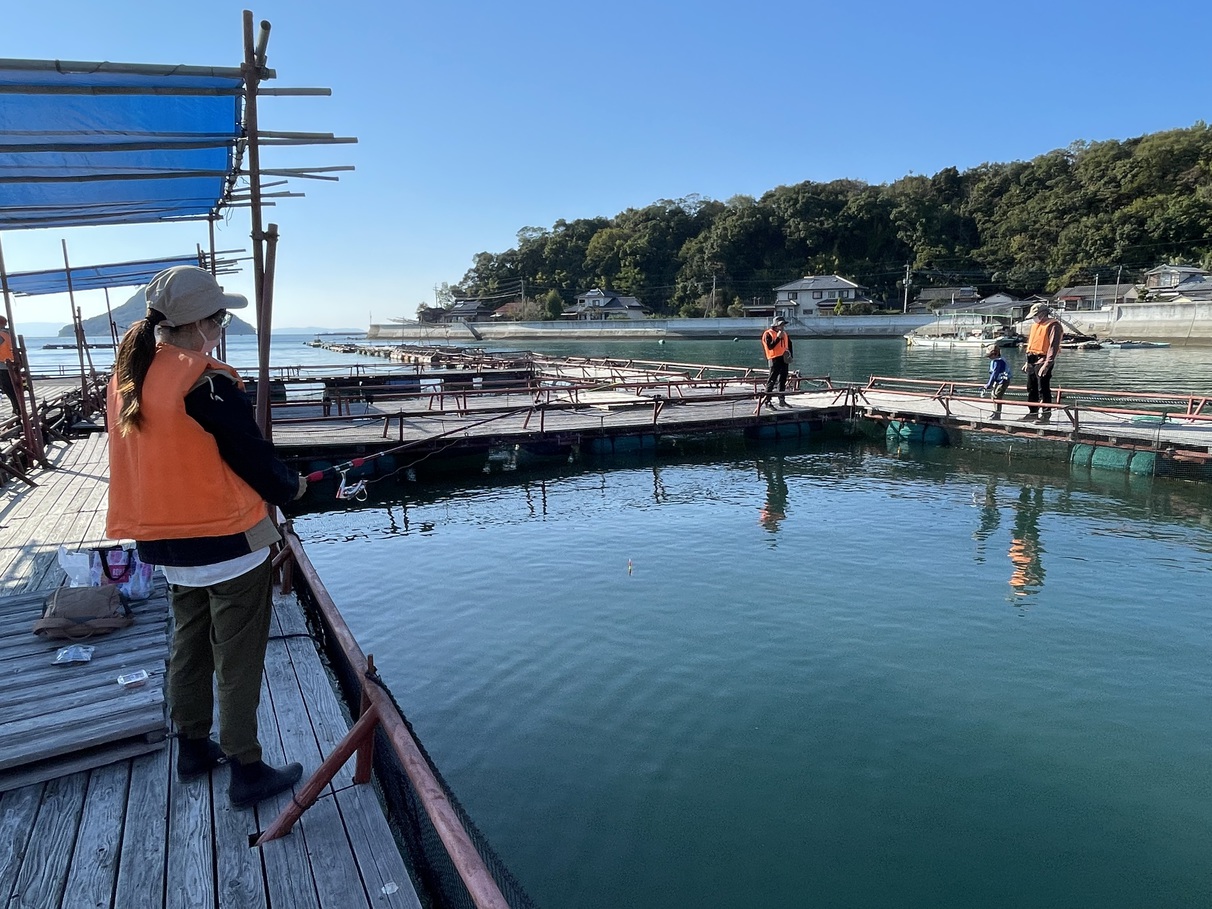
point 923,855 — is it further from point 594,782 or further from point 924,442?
point 924,442

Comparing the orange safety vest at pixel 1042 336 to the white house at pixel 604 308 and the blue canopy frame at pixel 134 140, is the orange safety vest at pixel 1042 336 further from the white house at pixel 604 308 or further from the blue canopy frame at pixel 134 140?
the white house at pixel 604 308

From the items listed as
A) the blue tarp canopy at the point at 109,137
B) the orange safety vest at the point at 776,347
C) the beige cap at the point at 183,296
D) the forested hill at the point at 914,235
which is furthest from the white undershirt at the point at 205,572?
the forested hill at the point at 914,235

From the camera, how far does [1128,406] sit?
70.3 feet

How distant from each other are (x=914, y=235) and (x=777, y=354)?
87.5 meters

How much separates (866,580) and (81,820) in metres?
7.88

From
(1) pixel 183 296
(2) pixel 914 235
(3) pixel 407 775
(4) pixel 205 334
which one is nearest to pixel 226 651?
(3) pixel 407 775

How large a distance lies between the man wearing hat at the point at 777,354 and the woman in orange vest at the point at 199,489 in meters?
15.9

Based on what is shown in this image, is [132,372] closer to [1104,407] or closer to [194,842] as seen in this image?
[194,842]

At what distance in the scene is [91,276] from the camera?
1622 centimetres

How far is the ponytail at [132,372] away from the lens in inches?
106

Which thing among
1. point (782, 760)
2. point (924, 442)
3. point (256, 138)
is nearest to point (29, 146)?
point (256, 138)

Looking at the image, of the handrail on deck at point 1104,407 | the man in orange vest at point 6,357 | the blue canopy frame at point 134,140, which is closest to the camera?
the blue canopy frame at point 134,140

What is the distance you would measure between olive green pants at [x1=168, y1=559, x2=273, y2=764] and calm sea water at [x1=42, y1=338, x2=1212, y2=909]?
2.11m

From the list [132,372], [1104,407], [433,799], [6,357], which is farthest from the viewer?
[1104,407]
